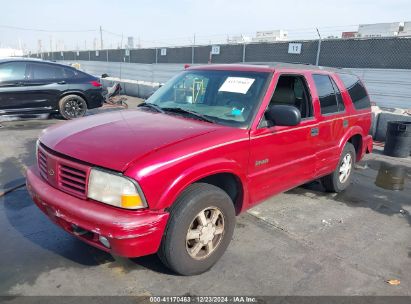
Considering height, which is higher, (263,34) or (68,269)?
(263,34)

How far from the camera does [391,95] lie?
1234 cm

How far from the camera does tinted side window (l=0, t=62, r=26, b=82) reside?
853cm

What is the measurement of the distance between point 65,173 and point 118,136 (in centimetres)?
51

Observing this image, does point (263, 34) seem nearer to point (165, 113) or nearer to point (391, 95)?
point (391, 95)

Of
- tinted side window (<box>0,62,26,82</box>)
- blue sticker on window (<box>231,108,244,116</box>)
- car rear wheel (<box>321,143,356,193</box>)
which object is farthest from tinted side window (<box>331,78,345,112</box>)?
tinted side window (<box>0,62,26,82</box>)

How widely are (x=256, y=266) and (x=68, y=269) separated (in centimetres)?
164

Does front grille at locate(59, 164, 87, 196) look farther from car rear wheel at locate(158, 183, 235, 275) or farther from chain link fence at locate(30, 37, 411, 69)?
chain link fence at locate(30, 37, 411, 69)

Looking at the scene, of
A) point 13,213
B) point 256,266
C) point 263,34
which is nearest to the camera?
point 256,266

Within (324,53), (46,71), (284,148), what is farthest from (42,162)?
(324,53)

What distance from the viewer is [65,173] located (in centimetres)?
283

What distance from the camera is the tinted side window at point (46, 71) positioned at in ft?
29.3

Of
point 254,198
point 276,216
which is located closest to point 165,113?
point 254,198

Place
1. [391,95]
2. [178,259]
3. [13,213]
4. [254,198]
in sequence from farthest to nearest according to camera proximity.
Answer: [391,95]
[13,213]
[254,198]
[178,259]

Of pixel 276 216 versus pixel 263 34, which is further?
pixel 263 34
